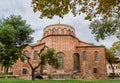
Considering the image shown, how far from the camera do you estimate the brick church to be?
44625 mm

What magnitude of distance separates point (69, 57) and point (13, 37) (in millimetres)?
21139

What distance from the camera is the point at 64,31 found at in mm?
49781

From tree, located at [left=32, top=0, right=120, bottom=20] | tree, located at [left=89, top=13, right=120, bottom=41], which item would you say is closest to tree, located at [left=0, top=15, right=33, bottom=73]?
tree, located at [left=89, top=13, right=120, bottom=41]

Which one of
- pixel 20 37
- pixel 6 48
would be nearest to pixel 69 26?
pixel 20 37

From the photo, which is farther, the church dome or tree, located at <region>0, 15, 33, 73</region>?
the church dome

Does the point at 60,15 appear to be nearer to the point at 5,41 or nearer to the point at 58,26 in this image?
the point at 5,41

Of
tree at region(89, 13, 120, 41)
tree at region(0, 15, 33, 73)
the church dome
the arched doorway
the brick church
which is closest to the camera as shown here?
tree at region(89, 13, 120, 41)

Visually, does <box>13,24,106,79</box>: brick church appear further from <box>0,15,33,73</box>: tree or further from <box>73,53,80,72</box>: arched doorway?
<box>0,15,33,73</box>: tree

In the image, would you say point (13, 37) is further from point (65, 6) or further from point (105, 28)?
point (65, 6)

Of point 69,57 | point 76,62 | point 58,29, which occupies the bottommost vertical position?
point 76,62

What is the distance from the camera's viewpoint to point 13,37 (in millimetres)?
26062

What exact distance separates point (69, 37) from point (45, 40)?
6.00m

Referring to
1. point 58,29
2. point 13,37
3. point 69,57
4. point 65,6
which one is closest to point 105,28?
point 65,6

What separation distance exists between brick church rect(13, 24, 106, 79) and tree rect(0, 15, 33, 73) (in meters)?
16.0
